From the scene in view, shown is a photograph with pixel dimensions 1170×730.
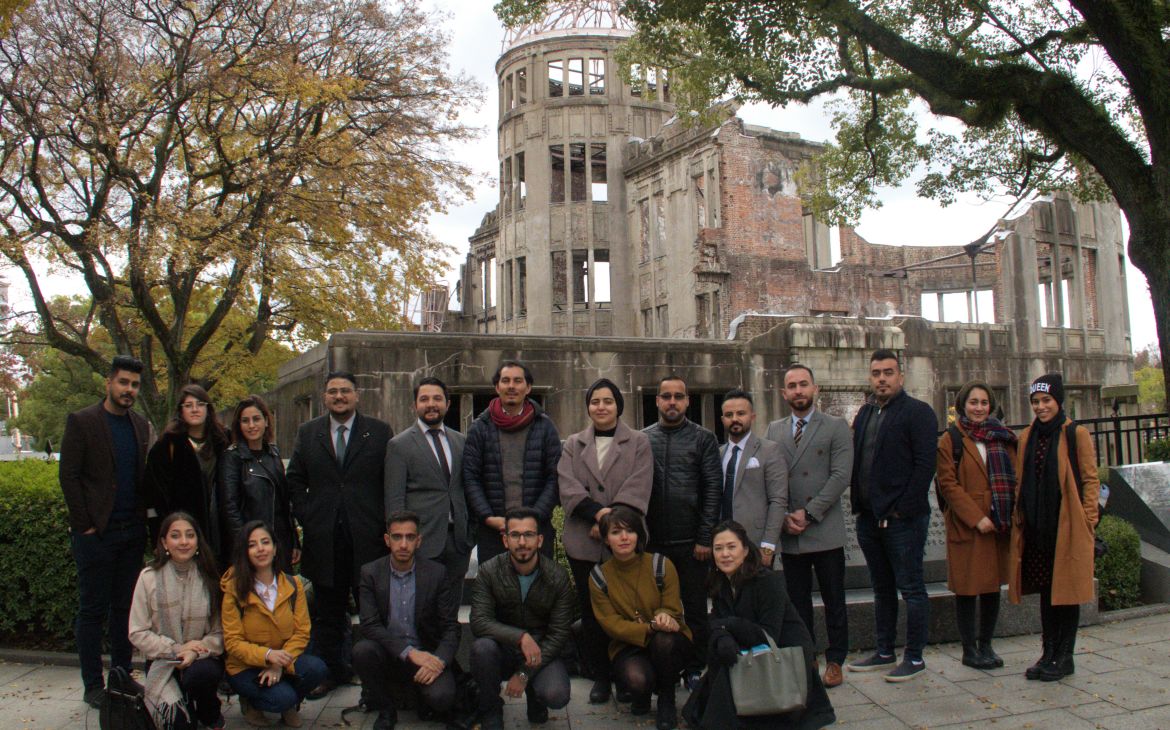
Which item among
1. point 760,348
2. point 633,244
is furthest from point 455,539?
point 633,244

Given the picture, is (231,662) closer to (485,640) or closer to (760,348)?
(485,640)

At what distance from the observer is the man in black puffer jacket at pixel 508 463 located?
616 centimetres

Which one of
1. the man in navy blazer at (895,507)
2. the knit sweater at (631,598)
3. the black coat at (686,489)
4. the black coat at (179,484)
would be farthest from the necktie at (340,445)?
the man in navy blazer at (895,507)

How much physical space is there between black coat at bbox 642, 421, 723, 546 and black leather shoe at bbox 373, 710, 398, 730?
198 centimetres

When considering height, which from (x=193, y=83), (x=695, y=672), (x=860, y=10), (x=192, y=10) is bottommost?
(x=695, y=672)

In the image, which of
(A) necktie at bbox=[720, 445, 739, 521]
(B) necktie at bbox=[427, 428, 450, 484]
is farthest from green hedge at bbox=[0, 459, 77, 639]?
(A) necktie at bbox=[720, 445, 739, 521]

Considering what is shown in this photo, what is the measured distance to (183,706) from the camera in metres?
5.27

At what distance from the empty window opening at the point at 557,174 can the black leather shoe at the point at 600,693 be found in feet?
102

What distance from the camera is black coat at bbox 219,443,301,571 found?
20.2ft

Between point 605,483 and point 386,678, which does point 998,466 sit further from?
point 386,678

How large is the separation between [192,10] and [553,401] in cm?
1020

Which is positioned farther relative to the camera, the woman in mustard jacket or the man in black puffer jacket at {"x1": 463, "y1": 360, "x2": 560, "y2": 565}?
the man in black puffer jacket at {"x1": 463, "y1": 360, "x2": 560, "y2": 565}

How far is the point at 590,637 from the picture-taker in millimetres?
5945

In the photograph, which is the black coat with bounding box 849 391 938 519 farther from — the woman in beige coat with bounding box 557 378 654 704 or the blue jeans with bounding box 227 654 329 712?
the blue jeans with bounding box 227 654 329 712
